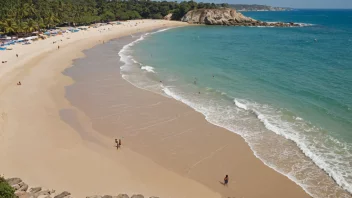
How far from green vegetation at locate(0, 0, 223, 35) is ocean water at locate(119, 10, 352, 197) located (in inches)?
1170

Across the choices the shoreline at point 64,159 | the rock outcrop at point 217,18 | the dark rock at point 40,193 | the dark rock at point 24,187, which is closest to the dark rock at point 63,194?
the shoreline at point 64,159

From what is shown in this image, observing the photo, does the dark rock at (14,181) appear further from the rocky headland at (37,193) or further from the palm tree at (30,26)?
the palm tree at (30,26)

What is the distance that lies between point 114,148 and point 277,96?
58.2 feet

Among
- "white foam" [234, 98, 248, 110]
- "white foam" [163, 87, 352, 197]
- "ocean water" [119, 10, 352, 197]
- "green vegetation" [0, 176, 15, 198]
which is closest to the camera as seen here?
"green vegetation" [0, 176, 15, 198]

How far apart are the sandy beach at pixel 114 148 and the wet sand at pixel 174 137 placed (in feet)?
0.21

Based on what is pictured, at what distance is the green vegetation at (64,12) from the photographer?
6625 cm

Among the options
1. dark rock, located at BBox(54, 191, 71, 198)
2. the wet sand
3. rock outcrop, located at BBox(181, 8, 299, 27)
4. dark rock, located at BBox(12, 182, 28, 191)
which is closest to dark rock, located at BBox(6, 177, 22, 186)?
dark rock, located at BBox(12, 182, 28, 191)

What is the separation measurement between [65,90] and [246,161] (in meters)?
21.6

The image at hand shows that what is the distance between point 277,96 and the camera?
29391 millimetres

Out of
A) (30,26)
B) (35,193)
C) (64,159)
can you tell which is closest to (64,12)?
(30,26)

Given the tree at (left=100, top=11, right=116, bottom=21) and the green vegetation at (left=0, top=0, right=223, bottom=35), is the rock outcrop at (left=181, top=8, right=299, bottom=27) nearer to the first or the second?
the green vegetation at (left=0, top=0, right=223, bottom=35)

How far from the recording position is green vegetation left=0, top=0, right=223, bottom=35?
66250 millimetres

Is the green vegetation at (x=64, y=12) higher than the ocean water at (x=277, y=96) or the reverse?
higher

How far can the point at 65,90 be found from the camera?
1236 inches
